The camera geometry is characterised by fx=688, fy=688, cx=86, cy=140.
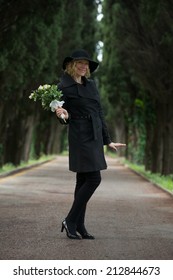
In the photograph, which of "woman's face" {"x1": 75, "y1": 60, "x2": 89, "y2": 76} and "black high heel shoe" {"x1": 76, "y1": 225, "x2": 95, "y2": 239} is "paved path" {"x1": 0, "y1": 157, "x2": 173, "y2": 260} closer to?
"black high heel shoe" {"x1": 76, "y1": 225, "x2": 95, "y2": 239}

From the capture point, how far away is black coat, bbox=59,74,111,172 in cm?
762

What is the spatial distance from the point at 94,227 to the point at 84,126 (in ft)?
7.83

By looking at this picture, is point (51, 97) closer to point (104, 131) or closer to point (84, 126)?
point (84, 126)

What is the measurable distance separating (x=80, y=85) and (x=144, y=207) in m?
5.78

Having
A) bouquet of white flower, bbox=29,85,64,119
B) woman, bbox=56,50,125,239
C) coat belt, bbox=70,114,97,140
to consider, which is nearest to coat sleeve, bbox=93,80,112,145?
woman, bbox=56,50,125,239

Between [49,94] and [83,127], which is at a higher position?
[49,94]

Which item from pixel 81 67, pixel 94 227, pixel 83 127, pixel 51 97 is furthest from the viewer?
pixel 94 227

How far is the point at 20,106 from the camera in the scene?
28.4 meters

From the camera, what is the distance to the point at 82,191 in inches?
304

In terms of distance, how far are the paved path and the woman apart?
59 cm

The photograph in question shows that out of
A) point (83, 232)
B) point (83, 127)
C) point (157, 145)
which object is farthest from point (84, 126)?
point (157, 145)

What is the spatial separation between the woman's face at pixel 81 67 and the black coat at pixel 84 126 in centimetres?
12

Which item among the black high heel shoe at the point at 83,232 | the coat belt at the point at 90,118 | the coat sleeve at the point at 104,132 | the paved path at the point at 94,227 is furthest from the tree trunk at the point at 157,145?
the coat belt at the point at 90,118
